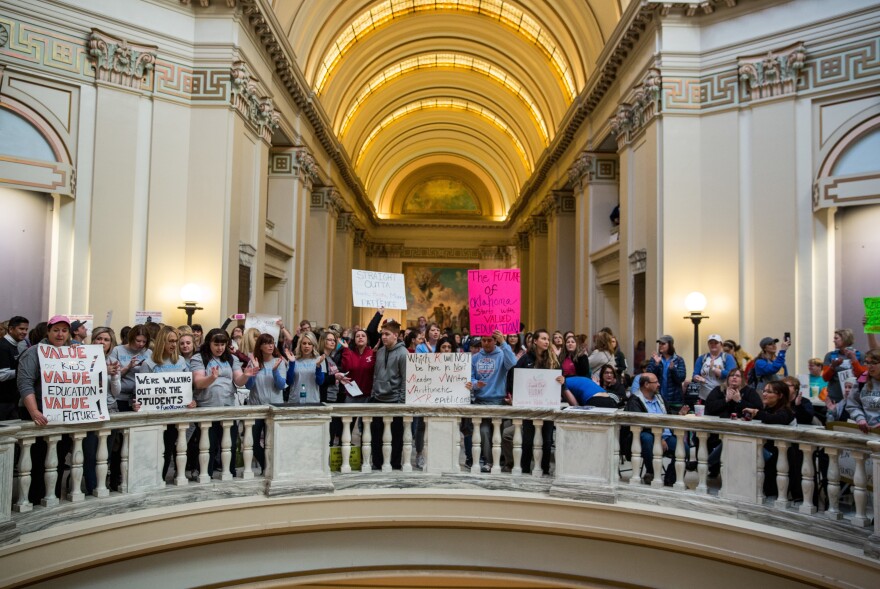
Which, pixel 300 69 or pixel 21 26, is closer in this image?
pixel 21 26

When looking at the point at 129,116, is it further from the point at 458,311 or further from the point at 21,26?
the point at 458,311

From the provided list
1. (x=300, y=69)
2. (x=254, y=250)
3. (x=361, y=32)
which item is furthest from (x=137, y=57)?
(x=361, y=32)

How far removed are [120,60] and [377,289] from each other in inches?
255

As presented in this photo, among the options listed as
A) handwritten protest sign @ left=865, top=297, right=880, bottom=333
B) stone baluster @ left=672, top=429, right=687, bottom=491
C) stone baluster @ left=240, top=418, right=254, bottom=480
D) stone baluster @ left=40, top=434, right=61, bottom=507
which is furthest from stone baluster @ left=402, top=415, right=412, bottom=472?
handwritten protest sign @ left=865, top=297, right=880, bottom=333

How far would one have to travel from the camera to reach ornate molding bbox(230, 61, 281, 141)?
12945mm

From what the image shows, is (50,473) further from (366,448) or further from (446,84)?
(446,84)

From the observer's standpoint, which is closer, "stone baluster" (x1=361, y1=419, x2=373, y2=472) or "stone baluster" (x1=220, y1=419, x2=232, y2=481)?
"stone baluster" (x1=220, y1=419, x2=232, y2=481)

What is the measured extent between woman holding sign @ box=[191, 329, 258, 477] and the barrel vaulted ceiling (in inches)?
437

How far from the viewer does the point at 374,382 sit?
305 inches

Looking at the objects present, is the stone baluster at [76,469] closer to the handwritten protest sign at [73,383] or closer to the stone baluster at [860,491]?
the handwritten protest sign at [73,383]

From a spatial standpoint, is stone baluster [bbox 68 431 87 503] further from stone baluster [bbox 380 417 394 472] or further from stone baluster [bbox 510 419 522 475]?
stone baluster [bbox 510 419 522 475]

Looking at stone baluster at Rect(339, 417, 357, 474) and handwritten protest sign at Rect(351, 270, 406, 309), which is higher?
handwritten protest sign at Rect(351, 270, 406, 309)

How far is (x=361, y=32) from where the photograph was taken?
22.7 metres

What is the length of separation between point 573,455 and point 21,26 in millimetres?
10115
